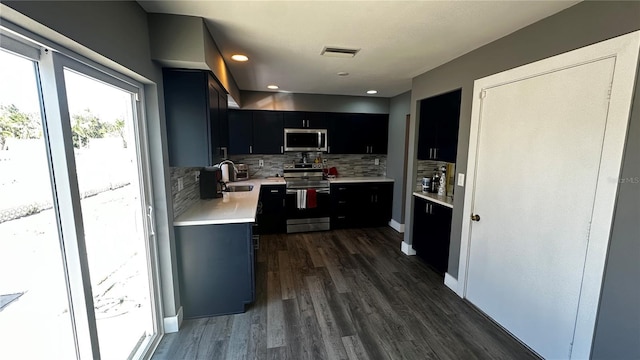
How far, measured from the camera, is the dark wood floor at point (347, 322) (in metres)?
1.90

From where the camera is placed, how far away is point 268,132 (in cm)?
439

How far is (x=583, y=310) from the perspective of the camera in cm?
159

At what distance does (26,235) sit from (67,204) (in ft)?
0.63

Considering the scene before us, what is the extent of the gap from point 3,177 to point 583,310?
2917mm

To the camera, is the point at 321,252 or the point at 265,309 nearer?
the point at 265,309

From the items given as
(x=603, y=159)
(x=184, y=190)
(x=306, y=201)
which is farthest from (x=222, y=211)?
(x=603, y=159)

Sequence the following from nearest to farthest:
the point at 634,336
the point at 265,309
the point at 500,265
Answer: the point at 634,336 → the point at 500,265 → the point at 265,309

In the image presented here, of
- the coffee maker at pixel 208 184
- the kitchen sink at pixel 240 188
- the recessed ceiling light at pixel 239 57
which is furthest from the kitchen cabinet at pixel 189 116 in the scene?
the kitchen sink at pixel 240 188

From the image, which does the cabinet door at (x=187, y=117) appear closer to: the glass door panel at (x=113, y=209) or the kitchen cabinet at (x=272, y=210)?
the glass door panel at (x=113, y=209)

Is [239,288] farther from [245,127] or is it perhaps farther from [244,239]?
[245,127]

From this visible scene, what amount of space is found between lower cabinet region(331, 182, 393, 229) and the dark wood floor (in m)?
1.32

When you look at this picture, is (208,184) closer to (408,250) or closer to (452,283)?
(408,250)

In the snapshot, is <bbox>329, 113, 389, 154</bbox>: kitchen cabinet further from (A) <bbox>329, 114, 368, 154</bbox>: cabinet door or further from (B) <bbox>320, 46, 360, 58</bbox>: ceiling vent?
(B) <bbox>320, 46, 360, 58</bbox>: ceiling vent

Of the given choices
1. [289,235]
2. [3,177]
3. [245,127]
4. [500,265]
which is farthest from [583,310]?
→ [245,127]
